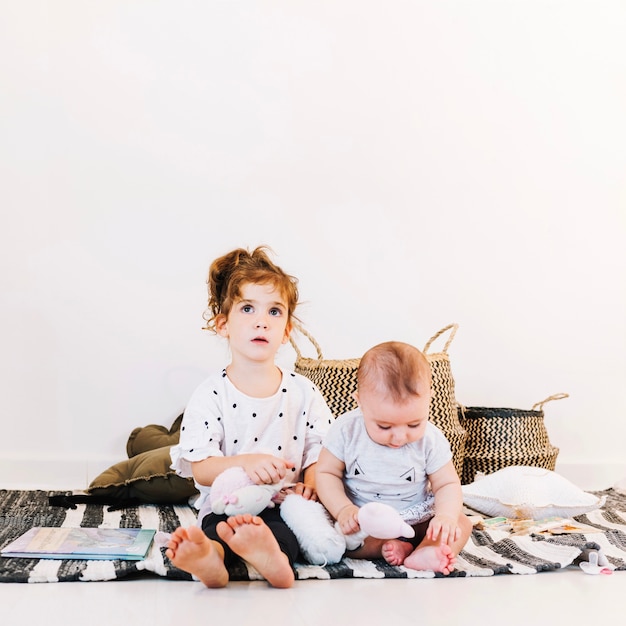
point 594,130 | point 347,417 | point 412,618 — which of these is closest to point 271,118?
point 594,130

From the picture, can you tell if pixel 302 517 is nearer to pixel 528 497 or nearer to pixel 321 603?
pixel 321 603

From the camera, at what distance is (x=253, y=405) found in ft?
6.12

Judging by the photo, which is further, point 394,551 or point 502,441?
point 502,441

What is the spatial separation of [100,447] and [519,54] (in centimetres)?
222

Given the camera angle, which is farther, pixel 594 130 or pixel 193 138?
pixel 594 130

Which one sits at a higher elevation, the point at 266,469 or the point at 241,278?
the point at 241,278

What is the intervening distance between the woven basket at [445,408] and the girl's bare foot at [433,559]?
3.31 feet

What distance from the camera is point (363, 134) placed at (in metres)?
3.19

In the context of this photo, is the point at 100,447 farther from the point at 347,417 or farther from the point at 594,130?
the point at 594,130

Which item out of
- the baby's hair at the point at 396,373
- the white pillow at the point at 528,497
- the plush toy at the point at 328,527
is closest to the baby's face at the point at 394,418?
the baby's hair at the point at 396,373

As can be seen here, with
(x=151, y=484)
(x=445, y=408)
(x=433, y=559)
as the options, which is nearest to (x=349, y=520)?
(x=433, y=559)

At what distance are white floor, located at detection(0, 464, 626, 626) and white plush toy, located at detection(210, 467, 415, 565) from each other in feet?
0.29

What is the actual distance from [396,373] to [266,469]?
333 mm

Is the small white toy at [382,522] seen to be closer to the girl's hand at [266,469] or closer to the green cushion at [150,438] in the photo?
the girl's hand at [266,469]
